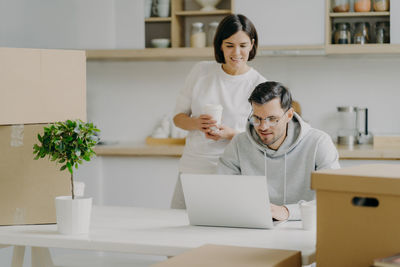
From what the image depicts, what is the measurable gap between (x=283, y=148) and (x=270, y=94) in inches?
8.0

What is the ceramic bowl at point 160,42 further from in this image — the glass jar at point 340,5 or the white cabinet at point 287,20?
the glass jar at point 340,5

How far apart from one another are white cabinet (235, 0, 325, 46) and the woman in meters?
1.42

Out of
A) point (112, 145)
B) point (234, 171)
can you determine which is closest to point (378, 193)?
point (234, 171)

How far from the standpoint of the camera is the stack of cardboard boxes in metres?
2.03

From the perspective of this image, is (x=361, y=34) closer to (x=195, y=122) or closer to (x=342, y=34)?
(x=342, y=34)

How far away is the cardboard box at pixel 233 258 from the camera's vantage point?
4.68ft

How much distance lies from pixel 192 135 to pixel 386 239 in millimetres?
1424

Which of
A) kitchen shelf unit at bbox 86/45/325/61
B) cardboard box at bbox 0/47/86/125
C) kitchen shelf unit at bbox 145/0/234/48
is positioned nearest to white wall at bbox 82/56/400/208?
kitchen shelf unit at bbox 145/0/234/48

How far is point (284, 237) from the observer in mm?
1782

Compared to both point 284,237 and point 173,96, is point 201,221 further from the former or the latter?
point 173,96

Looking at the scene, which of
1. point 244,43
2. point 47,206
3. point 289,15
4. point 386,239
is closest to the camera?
point 386,239

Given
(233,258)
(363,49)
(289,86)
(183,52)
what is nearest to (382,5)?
(363,49)

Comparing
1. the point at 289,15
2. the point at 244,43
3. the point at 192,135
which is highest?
the point at 289,15

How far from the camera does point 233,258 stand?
1495mm
